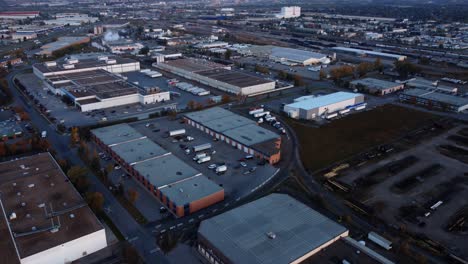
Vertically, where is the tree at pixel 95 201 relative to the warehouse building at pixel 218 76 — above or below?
below

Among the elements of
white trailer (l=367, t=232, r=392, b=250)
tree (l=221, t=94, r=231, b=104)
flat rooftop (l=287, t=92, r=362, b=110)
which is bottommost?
white trailer (l=367, t=232, r=392, b=250)

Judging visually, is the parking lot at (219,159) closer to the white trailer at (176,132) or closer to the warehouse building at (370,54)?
the white trailer at (176,132)

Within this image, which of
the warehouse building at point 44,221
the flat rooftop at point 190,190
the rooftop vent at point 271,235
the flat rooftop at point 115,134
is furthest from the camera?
the flat rooftop at point 115,134

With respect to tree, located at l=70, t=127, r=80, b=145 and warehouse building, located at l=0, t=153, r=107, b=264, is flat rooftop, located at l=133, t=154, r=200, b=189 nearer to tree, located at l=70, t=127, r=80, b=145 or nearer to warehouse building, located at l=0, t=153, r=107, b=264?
warehouse building, located at l=0, t=153, r=107, b=264

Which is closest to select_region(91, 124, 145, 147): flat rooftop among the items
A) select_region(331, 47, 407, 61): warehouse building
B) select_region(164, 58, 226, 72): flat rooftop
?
select_region(164, 58, 226, 72): flat rooftop

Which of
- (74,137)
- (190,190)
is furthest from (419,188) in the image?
(74,137)

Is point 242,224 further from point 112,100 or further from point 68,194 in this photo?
point 112,100

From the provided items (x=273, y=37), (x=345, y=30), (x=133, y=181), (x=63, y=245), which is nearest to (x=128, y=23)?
(x=273, y=37)

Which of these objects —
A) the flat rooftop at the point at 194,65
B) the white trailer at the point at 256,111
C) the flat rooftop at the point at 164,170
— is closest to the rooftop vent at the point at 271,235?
the flat rooftop at the point at 164,170
